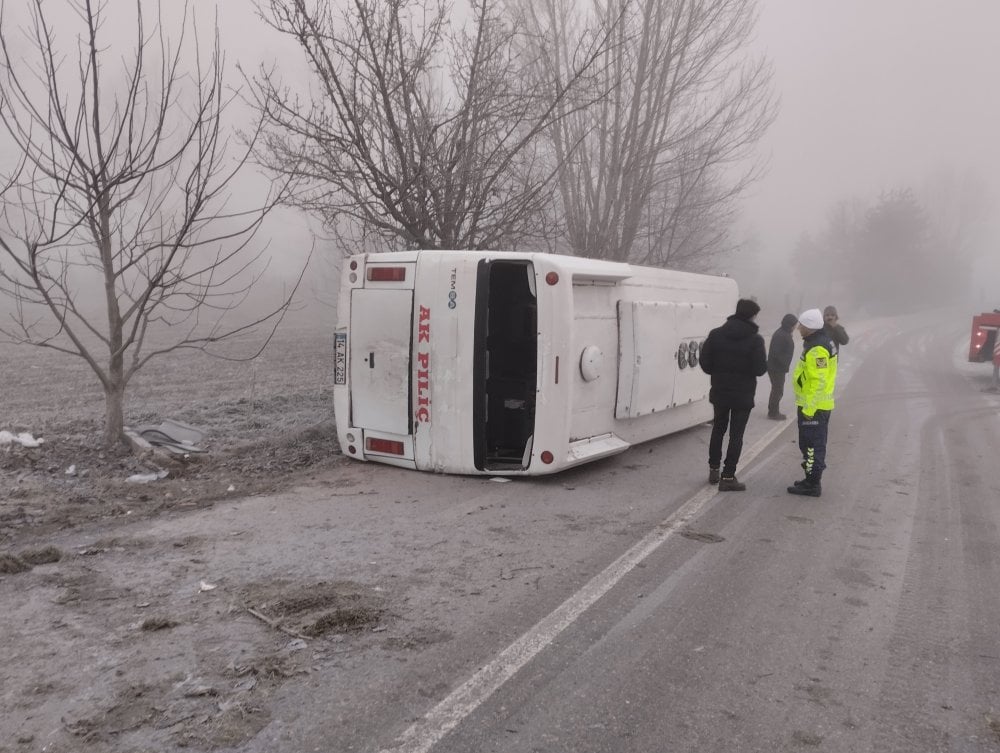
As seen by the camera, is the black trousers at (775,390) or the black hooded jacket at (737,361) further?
the black trousers at (775,390)

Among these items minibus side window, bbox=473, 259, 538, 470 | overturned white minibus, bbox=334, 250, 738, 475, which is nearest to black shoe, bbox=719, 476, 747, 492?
overturned white minibus, bbox=334, 250, 738, 475

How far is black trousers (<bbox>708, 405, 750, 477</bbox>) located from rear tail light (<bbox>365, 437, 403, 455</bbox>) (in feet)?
9.40

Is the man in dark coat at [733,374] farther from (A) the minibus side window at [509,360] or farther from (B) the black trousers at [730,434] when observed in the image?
(A) the minibus side window at [509,360]

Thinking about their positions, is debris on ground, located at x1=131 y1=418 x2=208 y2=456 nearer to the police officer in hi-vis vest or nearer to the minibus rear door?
the minibus rear door

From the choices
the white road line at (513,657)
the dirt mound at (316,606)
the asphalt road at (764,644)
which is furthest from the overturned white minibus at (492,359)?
the dirt mound at (316,606)

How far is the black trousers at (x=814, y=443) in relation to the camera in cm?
650

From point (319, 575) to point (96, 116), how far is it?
432 cm

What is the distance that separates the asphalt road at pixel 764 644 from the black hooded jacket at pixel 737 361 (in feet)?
2.89

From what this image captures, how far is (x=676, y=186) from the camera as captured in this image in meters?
16.9

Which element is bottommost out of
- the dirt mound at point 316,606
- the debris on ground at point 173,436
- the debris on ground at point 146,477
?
the dirt mound at point 316,606

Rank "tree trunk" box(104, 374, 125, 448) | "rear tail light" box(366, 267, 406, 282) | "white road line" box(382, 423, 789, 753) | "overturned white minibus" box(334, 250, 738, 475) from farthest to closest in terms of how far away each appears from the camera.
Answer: "tree trunk" box(104, 374, 125, 448)
"rear tail light" box(366, 267, 406, 282)
"overturned white minibus" box(334, 250, 738, 475)
"white road line" box(382, 423, 789, 753)

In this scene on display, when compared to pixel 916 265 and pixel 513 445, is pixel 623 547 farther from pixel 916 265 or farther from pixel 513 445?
pixel 916 265

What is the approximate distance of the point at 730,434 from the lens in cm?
671

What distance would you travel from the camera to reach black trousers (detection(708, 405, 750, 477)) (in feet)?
21.7
